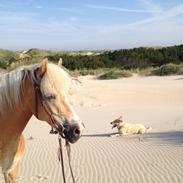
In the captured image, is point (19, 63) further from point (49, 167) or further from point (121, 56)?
point (121, 56)

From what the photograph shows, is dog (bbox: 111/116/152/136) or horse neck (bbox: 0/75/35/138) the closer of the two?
horse neck (bbox: 0/75/35/138)

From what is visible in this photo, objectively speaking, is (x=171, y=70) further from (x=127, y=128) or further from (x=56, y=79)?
(x=56, y=79)

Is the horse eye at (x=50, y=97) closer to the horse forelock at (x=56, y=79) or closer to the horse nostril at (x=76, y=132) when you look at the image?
the horse forelock at (x=56, y=79)

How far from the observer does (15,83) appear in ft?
13.2

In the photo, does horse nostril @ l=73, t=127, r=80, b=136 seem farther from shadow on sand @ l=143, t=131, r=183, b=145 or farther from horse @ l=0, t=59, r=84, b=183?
shadow on sand @ l=143, t=131, r=183, b=145

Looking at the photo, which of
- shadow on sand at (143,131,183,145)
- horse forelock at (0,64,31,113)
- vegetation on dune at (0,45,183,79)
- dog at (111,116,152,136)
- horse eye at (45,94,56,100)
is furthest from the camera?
vegetation on dune at (0,45,183,79)

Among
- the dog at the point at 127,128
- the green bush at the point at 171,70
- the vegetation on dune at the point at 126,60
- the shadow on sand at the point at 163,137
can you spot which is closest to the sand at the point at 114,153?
the shadow on sand at the point at 163,137

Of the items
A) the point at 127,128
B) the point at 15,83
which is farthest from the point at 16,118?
the point at 127,128

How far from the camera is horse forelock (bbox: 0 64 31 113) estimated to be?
158 inches

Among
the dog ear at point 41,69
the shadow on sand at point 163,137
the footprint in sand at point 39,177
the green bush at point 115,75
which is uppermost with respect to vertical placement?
the dog ear at point 41,69

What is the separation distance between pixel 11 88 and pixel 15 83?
64 mm

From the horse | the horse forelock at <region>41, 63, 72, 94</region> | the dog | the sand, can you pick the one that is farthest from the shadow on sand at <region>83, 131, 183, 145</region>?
the horse forelock at <region>41, 63, 72, 94</region>

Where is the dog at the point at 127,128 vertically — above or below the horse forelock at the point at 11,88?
below

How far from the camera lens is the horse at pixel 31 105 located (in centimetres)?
373
